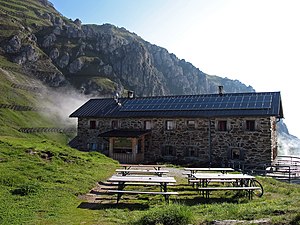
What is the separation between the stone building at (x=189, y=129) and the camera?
25891mm

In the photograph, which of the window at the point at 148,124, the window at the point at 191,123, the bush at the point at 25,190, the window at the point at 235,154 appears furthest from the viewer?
the window at the point at 148,124

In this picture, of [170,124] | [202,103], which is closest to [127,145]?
[170,124]

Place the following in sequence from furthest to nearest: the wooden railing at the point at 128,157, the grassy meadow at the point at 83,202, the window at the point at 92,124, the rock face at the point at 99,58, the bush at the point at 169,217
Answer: the rock face at the point at 99,58
the window at the point at 92,124
the wooden railing at the point at 128,157
the grassy meadow at the point at 83,202
the bush at the point at 169,217

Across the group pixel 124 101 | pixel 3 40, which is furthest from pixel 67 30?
pixel 124 101

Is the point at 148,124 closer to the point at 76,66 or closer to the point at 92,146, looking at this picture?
the point at 92,146

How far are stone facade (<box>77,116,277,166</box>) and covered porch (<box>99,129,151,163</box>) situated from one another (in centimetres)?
84

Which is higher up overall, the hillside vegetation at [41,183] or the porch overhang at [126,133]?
the porch overhang at [126,133]

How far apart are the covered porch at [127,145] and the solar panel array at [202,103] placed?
327 centimetres

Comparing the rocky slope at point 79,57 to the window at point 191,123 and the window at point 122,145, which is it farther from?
the window at point 191,123

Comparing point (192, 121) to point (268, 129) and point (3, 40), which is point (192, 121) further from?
point (3, 40)

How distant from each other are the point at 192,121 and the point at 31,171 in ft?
60.4

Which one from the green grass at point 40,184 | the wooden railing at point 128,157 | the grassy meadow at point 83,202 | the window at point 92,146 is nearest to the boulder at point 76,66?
the window at point 92,146

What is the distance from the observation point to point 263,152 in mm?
25297

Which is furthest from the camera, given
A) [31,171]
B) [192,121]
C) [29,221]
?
[192,121]
